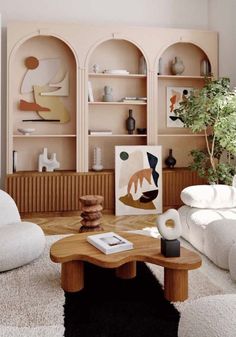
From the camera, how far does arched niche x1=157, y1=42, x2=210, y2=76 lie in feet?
19.0

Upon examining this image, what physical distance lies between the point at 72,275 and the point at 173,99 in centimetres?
392

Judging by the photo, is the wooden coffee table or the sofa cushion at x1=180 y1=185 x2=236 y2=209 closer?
the wooden coffee table

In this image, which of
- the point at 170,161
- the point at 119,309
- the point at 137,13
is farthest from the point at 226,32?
the point at 119,309

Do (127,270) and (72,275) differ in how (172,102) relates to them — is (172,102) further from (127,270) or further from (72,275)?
(72,275)

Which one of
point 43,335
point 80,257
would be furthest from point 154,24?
point 43,335

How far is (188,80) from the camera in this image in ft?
19.2

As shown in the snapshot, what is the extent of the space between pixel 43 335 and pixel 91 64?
4.36 meters

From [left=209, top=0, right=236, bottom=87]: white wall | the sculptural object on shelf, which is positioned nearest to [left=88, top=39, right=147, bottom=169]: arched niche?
the sculptural object on shelf

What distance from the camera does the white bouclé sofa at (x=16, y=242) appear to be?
9.43 ft

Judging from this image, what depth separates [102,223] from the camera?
487cm

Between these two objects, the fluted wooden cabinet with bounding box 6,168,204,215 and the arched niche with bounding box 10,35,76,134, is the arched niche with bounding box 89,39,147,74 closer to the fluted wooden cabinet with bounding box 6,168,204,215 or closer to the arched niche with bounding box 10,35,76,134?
the arched niche with bounding box 10,35,76,134

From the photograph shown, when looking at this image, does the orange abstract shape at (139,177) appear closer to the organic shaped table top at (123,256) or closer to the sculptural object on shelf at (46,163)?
the sculptural object on shelf at (46,163)

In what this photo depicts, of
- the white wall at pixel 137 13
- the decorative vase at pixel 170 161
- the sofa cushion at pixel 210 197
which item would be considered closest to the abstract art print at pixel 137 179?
the decorative vase at pixel 170 161

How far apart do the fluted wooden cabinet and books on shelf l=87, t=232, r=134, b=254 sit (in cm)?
245
